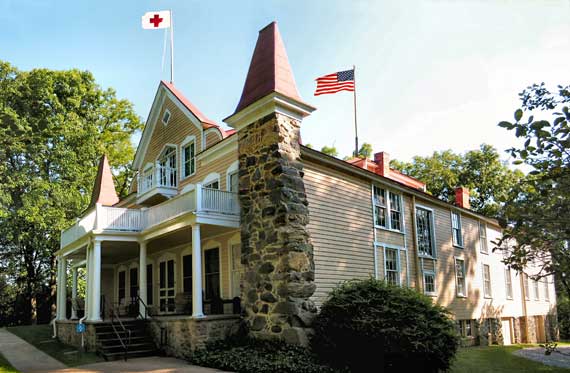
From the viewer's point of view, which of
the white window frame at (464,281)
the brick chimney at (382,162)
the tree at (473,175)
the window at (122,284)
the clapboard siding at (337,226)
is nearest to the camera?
the clapboard siding at (337,226)

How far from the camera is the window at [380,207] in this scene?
1820 cm

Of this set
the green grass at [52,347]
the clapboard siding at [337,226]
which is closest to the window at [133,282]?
the green grass at [52,347]

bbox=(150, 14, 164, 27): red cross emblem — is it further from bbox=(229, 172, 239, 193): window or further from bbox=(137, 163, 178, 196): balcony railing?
bbox=(229, 172, 239, 193): window

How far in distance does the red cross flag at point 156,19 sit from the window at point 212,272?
36.2 feet

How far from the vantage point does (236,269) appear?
15672 mm

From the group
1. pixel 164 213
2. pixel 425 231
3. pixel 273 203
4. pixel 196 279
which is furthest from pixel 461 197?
pixel 196 279

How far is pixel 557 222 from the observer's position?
23.6ft

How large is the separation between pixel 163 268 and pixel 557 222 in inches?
623

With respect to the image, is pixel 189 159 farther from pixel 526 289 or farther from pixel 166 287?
pixel 526 289

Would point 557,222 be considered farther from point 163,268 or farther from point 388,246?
point 163,268

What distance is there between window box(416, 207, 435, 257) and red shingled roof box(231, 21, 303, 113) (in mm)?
8868

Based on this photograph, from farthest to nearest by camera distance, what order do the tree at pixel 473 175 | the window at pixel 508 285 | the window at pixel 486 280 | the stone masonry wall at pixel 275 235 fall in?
the tree at pixel 473 175
the window at pixel 508 285
the window at pixel 486 280
the stone masonry wall at pixel 275 235

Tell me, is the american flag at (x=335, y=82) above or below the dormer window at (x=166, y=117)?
above

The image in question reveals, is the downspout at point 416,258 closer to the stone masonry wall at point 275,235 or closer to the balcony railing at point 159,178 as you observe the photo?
the stone masonry wall at point 275,235
